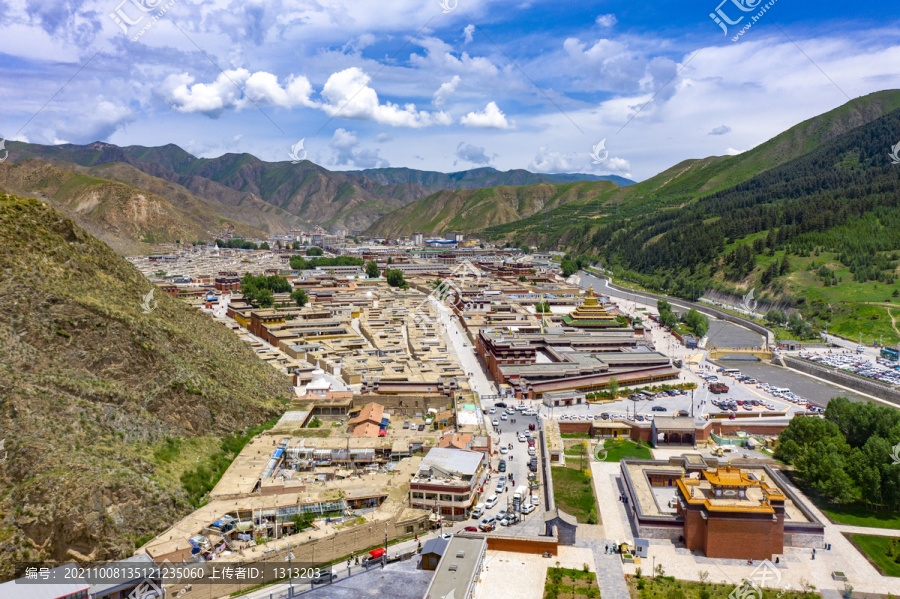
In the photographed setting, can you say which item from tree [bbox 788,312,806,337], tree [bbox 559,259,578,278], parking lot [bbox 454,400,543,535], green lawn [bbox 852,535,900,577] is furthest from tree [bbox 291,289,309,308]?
green lawn [bbox 852,535,900,577]

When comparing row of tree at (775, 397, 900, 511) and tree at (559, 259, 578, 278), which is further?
tree at (559, 259, 578, 278)

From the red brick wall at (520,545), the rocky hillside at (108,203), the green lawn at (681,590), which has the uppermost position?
the rocky hillside at (108,203)

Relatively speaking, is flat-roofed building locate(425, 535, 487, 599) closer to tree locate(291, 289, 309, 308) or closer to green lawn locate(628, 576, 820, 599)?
green lawn locate(628, 576, 820, 599)

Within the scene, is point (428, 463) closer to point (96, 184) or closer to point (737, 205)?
point (737, 205)

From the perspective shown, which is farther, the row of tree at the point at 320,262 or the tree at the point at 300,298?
the row of tree at the point at 320,262

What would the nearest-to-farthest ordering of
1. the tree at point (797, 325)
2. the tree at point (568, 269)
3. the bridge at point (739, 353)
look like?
the bridge at point (739, 353) < the tree at point (797, 325) < the tree at point (568, 269)

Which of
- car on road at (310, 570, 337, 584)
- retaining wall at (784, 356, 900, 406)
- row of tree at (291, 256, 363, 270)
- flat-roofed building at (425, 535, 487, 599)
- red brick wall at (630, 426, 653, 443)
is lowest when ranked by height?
car on road at (310, 570, 337, 584)

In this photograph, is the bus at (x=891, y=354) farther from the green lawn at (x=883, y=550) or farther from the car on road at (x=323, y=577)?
the car on road at (x=323, y=577)

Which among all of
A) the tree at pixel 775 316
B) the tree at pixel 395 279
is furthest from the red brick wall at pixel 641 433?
the tree at pixel 395 279
